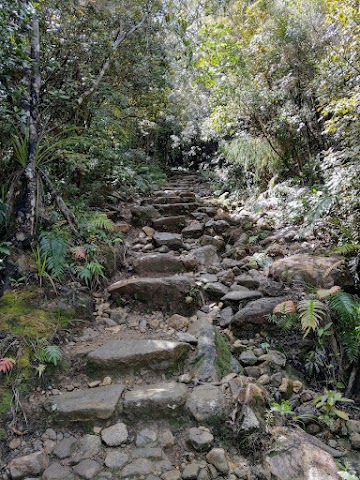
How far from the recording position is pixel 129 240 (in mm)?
5062

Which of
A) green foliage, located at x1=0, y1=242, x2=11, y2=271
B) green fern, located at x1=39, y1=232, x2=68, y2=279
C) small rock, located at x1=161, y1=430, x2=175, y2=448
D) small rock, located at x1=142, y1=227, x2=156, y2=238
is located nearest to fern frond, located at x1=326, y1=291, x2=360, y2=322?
small rock, located at x1=161, y1=430, x2=175, y2=448

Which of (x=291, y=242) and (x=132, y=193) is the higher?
(x=132, y=193)

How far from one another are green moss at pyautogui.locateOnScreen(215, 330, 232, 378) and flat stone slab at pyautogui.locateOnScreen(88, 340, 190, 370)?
0.97 ft

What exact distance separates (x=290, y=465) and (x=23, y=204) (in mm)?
3110

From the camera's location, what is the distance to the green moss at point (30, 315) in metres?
2.52

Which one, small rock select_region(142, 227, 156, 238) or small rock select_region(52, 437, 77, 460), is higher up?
small rock select_region(142, 227, 156, 238)

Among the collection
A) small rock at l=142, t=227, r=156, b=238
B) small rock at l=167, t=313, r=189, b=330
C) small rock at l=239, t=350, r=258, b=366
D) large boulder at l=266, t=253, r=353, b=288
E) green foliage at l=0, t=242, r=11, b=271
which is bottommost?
small rock at l=239, t=350, r=258, b=366

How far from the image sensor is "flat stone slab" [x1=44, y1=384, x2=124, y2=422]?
6.82ft

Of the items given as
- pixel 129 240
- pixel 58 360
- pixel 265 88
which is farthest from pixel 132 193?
pixel 58 360

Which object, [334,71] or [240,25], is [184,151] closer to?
[240,25]

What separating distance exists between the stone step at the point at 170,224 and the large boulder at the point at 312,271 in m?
2.38

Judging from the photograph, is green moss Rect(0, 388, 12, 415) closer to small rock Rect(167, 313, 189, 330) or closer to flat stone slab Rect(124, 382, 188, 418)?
flat stone slab Rect(124, 382, 188, 418)

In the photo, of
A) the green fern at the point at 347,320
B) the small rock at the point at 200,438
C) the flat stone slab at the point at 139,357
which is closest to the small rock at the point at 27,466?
the flat stone slab at the point at 139,357

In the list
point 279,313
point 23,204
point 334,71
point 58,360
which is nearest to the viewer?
point 58,360
